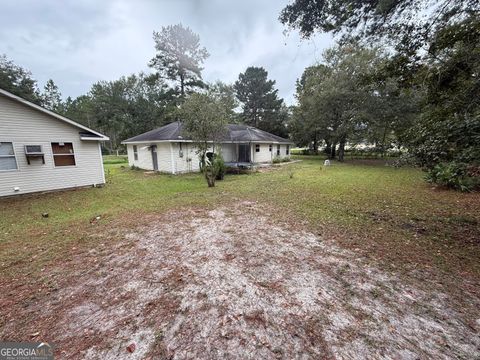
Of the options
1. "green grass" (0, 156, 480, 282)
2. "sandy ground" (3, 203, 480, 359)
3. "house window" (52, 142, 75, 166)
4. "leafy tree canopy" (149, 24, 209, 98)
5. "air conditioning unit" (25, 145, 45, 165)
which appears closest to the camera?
"sandy ground" (3, 203, 480, 359)

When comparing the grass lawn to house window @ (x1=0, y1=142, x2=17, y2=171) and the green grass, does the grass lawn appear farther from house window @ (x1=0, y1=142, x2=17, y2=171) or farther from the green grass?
house window @ (x1=0, y1=142, x2=17, y2=171)

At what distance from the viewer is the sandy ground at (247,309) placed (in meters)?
1.84

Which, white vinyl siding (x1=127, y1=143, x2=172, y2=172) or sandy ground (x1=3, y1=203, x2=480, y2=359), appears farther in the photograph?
white vinyl siding (x1=127, y1=143, x2=172, y2=172)

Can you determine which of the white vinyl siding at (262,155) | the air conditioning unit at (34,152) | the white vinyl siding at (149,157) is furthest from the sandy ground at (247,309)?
the white vinyl siding at (262,155)

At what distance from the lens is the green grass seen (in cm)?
359

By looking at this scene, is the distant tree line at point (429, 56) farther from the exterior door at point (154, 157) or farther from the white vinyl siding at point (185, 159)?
the exterior door at point (154, 157)

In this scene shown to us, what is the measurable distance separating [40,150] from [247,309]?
10572mm

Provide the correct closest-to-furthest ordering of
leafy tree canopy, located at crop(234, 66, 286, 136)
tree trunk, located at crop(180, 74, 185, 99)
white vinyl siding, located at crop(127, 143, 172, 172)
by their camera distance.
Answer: white vinyl siding, located at crop(127, 143, 172, 172)
tree trunk, located at crop(180, 74, 185, 99)
leafy tree canopy, located at crop(234, 66, 286, 136)

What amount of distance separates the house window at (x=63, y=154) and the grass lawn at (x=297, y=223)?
1363 mm

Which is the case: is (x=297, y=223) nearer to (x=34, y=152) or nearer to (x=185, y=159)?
(x=34, y=152)

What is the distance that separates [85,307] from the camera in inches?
94.0

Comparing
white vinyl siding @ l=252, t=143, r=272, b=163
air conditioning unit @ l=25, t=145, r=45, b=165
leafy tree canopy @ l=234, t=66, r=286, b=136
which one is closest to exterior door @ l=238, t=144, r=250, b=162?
white vinyl siding @ l=252, t=143, r=272, b=163

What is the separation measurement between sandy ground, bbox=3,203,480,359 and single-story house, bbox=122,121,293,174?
894cm

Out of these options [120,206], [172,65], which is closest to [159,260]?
[120,206]
